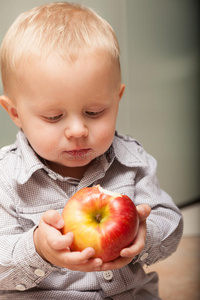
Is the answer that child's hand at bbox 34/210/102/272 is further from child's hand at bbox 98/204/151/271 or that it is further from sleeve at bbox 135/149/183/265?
sleeve at bbox 135/149/183/265

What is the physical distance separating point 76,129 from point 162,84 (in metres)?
0.85

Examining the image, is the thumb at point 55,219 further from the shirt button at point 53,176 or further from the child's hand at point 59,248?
the shirt button at point 53,176

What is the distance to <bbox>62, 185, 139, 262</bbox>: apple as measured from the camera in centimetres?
65

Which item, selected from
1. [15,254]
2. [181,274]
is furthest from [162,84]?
[15,254]

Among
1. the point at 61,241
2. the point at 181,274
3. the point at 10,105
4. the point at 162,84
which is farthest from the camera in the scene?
the point at 162,84

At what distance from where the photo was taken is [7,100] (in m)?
0.86

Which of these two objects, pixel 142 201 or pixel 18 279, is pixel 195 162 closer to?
pixel 142 201

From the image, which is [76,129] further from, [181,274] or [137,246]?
[181,274]

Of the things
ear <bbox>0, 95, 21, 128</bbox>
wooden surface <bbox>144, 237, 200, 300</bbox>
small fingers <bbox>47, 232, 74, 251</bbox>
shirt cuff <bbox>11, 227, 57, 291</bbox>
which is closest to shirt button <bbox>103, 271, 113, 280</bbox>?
shirt cuff <bbox>11, 227, 57, 291</bbox>

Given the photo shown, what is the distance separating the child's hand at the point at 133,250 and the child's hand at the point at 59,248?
1.1 inches

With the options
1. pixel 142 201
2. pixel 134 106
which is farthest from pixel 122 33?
pixel 142 201

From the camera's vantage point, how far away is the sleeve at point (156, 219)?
896 millimetres

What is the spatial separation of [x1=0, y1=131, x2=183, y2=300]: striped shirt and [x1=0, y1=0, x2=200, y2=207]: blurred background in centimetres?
39

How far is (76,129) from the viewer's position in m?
0.76
